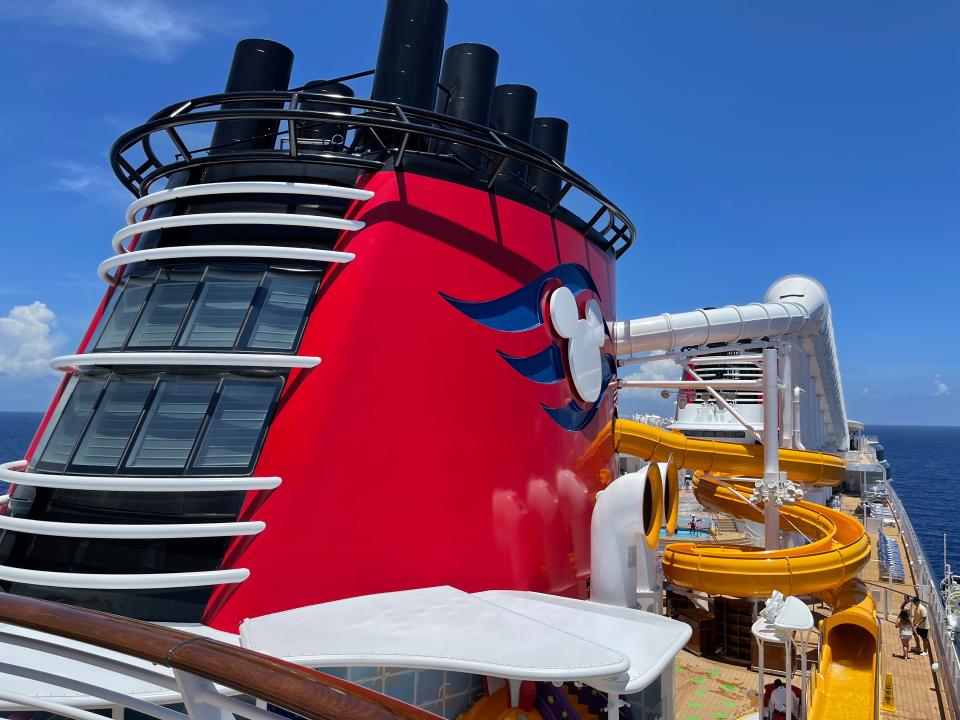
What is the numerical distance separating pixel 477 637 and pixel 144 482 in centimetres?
277

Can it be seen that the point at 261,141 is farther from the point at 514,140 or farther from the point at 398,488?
the point at 398,488

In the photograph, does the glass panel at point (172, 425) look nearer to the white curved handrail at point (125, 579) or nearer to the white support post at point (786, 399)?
the white curved handrail at point (125, 579)

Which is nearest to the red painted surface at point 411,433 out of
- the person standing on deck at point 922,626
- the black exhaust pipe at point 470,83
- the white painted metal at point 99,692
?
the black exhaust pipe at point 470,83

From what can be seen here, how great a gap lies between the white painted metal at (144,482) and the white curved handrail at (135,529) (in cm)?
28

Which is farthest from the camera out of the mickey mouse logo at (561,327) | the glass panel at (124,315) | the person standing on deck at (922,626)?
the person standing on deck at (922,626)

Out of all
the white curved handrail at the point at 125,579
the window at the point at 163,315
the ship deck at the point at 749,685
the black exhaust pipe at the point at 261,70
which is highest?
the black exhaust pipe at the point at 261,70

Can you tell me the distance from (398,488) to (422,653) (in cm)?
172

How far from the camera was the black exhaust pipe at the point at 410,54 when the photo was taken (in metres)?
7.52

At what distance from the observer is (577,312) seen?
315 inches

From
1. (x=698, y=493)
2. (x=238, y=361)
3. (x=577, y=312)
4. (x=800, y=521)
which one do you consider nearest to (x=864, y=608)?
(x=800, y=521)

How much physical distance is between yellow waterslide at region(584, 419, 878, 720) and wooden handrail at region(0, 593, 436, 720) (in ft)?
22.2

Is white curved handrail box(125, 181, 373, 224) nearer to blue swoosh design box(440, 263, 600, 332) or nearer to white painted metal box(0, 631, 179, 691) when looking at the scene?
blue swoosh design box(440, 263, 600, 332)

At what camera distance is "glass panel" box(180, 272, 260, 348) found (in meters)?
5.78

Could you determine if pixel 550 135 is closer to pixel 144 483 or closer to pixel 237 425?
pixel 237 425
